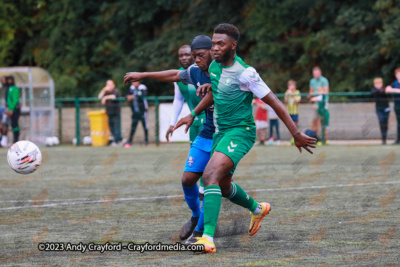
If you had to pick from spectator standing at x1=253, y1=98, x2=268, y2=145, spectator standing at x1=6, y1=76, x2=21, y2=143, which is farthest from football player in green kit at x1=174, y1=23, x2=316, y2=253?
spectator standing at x1=6, y1=76, x2=21, y2=143

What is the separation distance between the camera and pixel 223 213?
27.1ft

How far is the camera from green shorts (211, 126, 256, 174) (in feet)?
20.4

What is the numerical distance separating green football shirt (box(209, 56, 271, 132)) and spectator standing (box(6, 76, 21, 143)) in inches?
647

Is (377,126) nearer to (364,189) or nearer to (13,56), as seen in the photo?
(364,189)

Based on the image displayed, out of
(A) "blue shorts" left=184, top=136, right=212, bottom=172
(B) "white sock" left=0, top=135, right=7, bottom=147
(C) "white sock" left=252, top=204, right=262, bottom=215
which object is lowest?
(B) "white sock" left=0, top=135, right=7, bottom=147

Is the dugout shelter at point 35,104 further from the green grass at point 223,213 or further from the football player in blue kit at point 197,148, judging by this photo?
the football player in blue kit at point 197,148

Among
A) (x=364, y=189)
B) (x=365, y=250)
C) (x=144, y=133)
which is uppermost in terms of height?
(x=365, y=250)

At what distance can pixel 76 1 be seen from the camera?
37406 millimetres

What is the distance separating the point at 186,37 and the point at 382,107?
48.2ft

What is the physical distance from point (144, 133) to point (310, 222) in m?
15.6

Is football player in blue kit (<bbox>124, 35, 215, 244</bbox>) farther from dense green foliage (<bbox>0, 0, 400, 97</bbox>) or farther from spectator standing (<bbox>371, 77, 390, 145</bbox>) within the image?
dense green foliage (<bbox>0, 0, 400, 97</bbox>)

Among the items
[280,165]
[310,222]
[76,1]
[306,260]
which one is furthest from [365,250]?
[76,1]

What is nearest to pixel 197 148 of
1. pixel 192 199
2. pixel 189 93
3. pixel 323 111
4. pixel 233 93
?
pixel 192 199

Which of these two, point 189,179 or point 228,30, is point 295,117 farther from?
point 228,30
